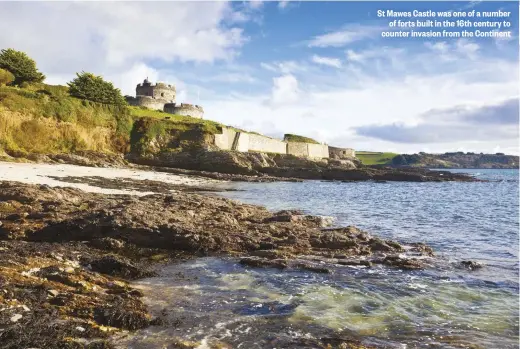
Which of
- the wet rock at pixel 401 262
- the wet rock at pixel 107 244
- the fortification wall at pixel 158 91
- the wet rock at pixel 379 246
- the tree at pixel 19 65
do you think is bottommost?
→ the wet rock at pixel 401 262

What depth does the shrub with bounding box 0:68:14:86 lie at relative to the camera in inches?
1912

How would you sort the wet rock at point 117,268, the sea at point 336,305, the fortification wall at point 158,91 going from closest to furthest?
Result: 1. the sea at point 336,305
2. the wet rock at point 117,268
3. the fortification wall at point 158,91

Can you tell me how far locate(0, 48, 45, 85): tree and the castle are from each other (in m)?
34.7

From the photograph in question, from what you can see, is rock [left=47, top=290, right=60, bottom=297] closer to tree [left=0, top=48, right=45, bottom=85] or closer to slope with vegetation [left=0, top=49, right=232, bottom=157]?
slope with vegetation [left=0, top=49, right=232, bottom=157]

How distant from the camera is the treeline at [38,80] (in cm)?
5088

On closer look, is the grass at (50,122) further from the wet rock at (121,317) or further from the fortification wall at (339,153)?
the fortification wall at (339,153)

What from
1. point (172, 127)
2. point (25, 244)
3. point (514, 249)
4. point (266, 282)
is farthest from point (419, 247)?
point (172, 127)

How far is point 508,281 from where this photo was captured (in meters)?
11.7

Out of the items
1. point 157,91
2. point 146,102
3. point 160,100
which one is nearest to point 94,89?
point 146,102

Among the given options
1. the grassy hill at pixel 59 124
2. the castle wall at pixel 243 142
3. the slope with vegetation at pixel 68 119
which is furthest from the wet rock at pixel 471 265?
the castle wall at pixel 243 142

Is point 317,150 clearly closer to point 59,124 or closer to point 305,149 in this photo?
point 305,149

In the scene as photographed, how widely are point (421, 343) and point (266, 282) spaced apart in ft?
13.6

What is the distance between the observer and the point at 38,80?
5409 cm

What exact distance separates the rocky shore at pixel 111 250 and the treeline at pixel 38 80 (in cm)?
4216
